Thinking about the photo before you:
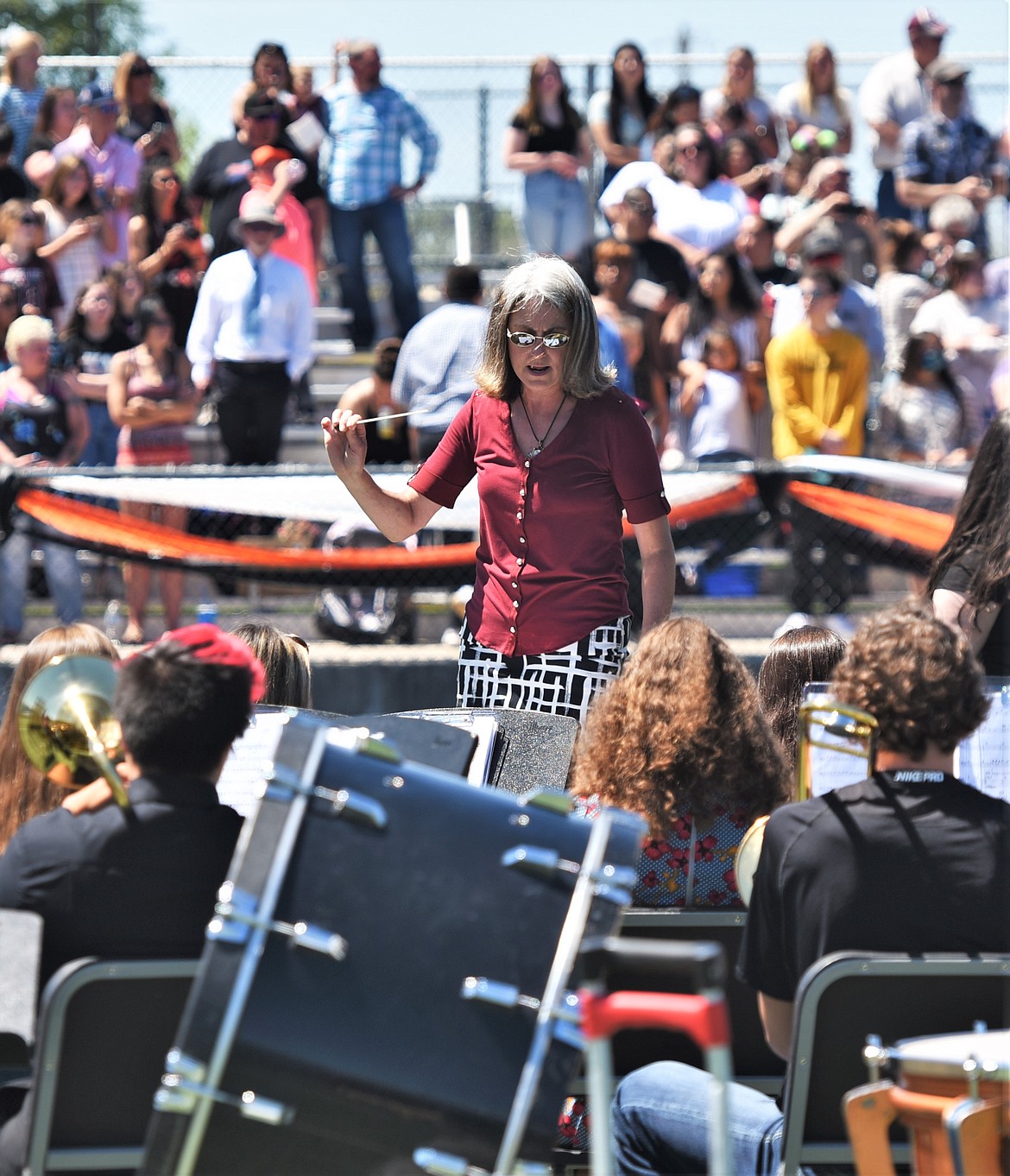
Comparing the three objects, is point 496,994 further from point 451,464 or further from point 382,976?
point 451,464

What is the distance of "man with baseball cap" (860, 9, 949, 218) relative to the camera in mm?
10555

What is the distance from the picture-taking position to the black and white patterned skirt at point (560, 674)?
3.80 metres

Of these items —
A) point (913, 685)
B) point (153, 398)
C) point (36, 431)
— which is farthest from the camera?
point (153, 398)

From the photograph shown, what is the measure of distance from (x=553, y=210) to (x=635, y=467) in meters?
6.89

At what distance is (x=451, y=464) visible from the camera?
12.8ft

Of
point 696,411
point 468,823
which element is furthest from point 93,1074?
point 696,411

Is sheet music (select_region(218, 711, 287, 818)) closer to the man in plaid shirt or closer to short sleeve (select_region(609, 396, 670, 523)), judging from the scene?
short sleeve (select_region(609, 396, 670, 523))

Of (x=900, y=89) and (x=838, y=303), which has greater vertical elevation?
(x=900, y=89)

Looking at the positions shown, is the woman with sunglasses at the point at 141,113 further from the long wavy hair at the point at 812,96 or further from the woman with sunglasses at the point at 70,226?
the long wavy hair at the point at 812,96

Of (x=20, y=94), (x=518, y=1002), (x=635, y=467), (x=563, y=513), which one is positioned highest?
(x=20, y=94)

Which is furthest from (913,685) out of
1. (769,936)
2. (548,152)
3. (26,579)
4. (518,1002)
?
(548,152)

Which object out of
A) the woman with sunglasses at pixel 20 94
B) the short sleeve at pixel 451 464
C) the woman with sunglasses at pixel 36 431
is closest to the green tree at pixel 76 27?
the woman with sunglasses at pixel 20 94

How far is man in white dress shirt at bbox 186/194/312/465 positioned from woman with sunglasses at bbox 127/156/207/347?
0.88m

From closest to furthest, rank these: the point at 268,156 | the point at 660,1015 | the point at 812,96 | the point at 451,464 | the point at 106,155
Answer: the point at 660,1015, the point at 451,464, the point at 268,156, the point at 106,155, the point at 812,96
